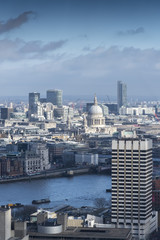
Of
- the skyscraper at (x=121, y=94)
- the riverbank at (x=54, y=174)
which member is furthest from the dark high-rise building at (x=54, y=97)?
the riverbank at (x=54, y=174)

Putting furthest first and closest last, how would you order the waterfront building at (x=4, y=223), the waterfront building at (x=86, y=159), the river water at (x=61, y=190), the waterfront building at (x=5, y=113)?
the waterfront building at (x=5, y=113), the waterfront building at (x=86, y=159), the river water at (x=61, y=190), the waterfront building at (x=4, y=223)

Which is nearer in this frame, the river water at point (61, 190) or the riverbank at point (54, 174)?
the river water at point (61, 190)

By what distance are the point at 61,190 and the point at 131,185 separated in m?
7.68

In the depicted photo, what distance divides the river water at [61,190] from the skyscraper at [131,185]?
3.64 m

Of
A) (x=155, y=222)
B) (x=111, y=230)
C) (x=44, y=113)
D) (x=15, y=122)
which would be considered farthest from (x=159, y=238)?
(x=44, y=113)

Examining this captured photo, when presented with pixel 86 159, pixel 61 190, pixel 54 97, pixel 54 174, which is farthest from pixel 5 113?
pixel 61 190

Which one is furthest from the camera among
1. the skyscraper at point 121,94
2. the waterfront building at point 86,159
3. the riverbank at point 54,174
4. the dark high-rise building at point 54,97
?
the skyscraper at point 121,94

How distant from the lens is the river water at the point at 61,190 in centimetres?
2158

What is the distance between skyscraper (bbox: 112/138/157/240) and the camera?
54.3 ft

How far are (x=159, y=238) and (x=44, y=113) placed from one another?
47.6m

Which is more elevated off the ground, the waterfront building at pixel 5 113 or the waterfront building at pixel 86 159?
the waterfront building at pixel 5 113

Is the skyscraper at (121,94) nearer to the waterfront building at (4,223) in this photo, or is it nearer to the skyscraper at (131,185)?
the skyscraper at (131,185)

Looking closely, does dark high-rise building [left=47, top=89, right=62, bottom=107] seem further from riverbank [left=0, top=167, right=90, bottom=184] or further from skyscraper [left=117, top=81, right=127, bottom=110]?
riverbank [left=0, top=167, right=90, bottom=184]

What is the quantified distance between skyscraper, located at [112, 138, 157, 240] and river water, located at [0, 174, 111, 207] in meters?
3.64
